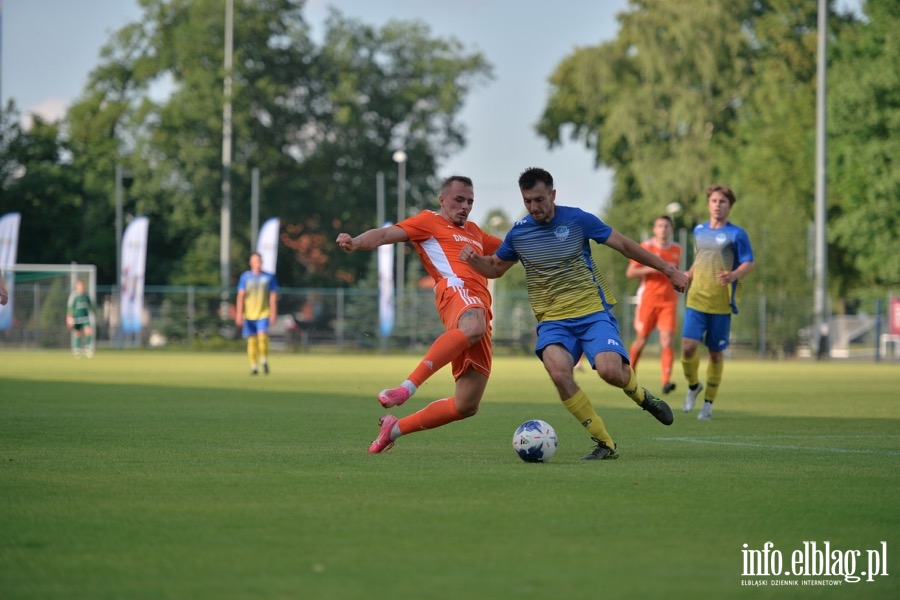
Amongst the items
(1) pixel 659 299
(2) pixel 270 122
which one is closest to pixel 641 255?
(1) pixel 659 299

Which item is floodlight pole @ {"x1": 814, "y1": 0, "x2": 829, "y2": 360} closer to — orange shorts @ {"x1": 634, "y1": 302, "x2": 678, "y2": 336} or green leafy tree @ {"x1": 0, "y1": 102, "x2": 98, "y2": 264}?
orange shorts @ {"x1": 634, "y1": 302, "x2": 678, "y2": 336}

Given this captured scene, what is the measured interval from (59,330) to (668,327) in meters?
34.2

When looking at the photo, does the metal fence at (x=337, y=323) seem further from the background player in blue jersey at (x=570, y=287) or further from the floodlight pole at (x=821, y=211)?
the background player in blue jersey at (x=570, y=287)

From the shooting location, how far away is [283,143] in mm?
69312

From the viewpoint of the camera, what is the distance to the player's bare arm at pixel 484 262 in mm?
9742

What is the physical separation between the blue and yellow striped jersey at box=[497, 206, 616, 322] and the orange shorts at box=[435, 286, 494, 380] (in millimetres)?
401

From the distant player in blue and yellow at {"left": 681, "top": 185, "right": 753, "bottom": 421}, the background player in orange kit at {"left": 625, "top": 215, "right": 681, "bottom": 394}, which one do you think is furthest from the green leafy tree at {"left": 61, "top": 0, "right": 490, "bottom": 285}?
the distant player in blue and yellow at {"left": 681, "top": 185, "right": 753, "bottom": 421}

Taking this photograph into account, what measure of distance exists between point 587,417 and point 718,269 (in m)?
6.04

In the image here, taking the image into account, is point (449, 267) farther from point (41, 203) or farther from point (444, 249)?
point (41, 203)

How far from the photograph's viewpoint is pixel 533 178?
9.66 metres

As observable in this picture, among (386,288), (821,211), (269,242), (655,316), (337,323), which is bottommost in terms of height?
(337,323)

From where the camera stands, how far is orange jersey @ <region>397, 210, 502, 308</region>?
10.4 metres

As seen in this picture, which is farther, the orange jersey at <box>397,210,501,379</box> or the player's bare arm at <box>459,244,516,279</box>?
the orange jersey at <box>397,210,501,379</box>

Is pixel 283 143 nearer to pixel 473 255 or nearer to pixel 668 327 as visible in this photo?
pixel 668 327
